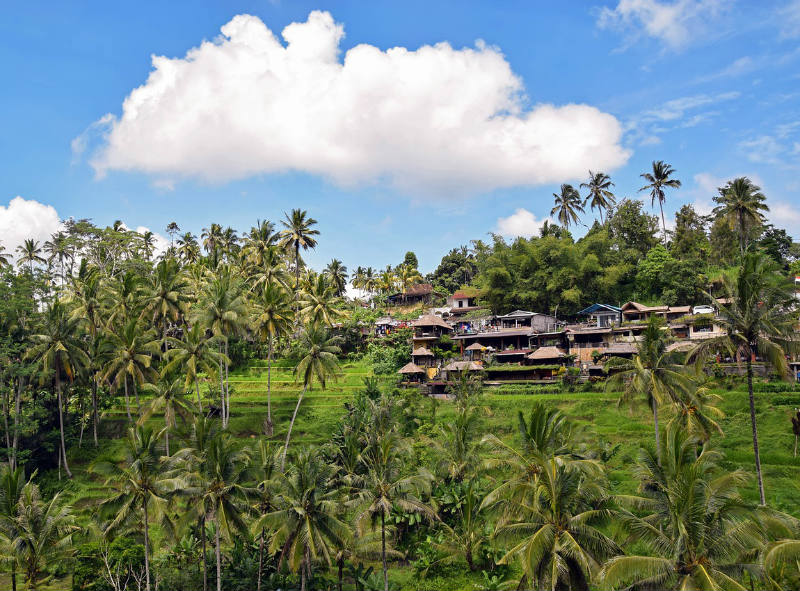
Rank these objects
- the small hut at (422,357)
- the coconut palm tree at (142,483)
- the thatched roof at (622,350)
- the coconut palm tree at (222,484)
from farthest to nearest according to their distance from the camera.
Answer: the small hut at (422,357)
the thatched roof at (622,350)
the coconut palm tree at (142,483)
the coconut palm tree at (222,484)

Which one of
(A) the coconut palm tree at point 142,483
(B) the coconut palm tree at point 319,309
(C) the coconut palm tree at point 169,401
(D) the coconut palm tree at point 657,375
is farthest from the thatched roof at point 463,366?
(A) the coconut palm tree at point 142,483

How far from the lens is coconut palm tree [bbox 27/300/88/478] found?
48.2 metres

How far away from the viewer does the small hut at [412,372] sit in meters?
60.5

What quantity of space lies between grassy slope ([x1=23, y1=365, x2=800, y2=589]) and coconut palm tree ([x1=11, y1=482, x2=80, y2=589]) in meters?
6.79

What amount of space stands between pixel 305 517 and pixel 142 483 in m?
10.2

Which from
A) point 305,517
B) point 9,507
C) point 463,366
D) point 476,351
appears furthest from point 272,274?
point 305,517

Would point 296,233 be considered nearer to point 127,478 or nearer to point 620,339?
point 620,339

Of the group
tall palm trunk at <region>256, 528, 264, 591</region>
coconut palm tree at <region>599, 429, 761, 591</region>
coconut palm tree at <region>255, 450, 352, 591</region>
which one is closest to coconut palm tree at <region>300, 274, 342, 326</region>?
tall palm trunk at <region>256, 528, 264, 591</region>

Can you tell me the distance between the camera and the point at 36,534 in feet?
105

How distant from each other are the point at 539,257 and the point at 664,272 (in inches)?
633

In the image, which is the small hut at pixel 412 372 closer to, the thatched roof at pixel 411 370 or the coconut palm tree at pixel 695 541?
the thatched roof at pixel 411 370

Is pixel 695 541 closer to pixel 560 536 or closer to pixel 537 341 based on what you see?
pixel 560 536

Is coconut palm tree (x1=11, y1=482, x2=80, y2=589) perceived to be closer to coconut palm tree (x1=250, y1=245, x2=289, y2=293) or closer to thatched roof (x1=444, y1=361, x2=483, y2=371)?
coconut palm tree (x1=250, y1=245, x2=289, y2=293)

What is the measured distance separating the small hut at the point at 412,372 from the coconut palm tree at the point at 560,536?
1475 inches
